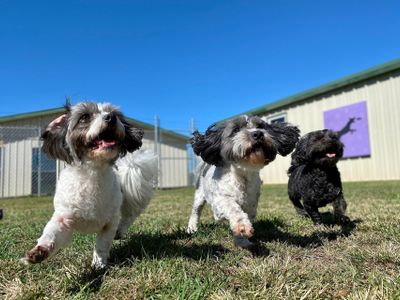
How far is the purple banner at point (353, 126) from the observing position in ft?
53.2

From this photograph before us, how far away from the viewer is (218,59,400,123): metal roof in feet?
50.8

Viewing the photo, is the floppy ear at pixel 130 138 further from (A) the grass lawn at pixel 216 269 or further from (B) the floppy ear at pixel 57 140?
(A) the grass lawn at pixel 216 269

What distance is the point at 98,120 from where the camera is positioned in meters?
2.94

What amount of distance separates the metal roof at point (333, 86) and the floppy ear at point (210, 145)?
42.0 feet

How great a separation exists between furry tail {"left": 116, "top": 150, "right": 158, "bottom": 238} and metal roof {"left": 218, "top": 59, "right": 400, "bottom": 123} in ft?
43.7

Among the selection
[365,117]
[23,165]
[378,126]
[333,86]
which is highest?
[333,86]

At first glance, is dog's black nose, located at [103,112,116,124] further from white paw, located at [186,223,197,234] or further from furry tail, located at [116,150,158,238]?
white paw, located at [186,223,197,234]

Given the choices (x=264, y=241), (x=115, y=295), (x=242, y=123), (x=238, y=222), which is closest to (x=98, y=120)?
(x=115, y=295)

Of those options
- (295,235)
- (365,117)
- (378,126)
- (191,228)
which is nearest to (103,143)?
(191,228)

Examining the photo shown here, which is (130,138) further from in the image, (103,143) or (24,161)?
(24,161)

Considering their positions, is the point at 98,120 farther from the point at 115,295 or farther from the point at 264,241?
the point at 264,241

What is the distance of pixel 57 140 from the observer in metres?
3.11

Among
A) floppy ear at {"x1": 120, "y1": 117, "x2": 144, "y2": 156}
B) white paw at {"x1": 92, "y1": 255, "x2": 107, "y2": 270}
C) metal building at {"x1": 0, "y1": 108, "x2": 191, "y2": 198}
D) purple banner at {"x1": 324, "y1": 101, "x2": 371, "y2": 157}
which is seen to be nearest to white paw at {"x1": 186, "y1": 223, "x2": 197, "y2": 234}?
floppy ear at {"x1": 120, "y1": 117, "x2": 144, "y2": 156}

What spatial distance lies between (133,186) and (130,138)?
3.43 feet
